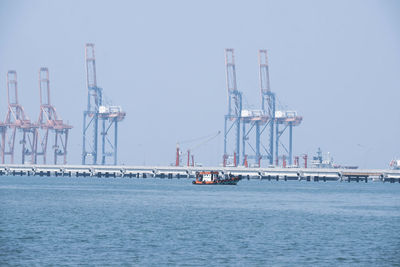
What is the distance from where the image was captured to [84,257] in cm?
4378

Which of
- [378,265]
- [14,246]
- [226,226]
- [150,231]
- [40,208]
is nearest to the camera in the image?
[378,265]

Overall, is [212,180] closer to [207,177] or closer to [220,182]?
[207,177]

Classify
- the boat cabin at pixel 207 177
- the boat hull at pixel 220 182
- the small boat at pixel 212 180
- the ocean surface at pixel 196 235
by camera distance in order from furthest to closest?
the boat cabin at pixel 207 177 → the small boat at pixel 212 180 → the boat hull at pixel 220 182 → the ocean surface at pixel 196 235

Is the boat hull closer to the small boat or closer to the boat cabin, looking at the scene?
the small boat

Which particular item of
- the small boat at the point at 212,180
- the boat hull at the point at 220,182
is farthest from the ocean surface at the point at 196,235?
the small boat at the point at 212,180

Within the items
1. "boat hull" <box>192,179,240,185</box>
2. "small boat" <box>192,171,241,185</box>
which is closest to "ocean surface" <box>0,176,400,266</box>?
"boat hull" <box>192,179,240,185</box>

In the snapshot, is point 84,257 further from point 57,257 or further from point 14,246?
point 14,246

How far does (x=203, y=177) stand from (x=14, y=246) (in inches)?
4258

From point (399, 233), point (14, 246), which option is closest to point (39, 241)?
point (14, 246)

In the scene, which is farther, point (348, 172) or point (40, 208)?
point (348, 172)

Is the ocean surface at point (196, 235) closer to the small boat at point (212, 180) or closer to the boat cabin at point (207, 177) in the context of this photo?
the small boat at point (212, 180)

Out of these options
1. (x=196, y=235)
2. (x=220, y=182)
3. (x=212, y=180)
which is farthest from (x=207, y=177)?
(x=196, y=235)

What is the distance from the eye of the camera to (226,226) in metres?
61.3

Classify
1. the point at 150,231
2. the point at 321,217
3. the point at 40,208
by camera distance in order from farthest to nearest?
the point at 40,208 < the point at 321,217 < the point at 150,231
